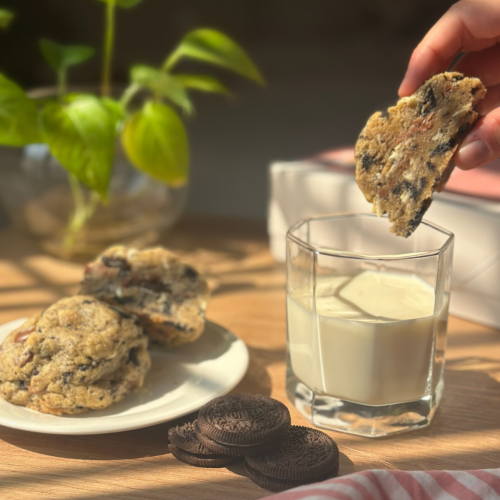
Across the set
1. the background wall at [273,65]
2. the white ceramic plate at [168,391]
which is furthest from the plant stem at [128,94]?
the background wall at [273,65]

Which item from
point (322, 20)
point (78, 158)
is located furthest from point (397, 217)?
point (322, 20)

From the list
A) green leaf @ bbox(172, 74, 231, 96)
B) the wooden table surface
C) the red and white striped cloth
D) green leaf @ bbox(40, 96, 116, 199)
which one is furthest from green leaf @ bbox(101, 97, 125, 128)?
the red and white striped cloth

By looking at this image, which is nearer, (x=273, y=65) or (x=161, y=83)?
(x=161, y=83)

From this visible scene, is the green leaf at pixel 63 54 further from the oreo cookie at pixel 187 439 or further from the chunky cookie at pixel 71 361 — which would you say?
the oreo cookie at pixel 187 439

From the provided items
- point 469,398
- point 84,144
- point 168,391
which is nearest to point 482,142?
point 469,398

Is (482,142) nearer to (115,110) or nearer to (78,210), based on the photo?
(115,110)

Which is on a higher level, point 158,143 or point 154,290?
point 158,143

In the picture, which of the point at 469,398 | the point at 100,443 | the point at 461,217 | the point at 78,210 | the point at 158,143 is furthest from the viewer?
the point at 78,210
